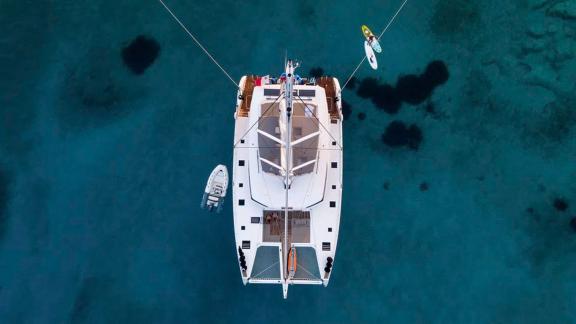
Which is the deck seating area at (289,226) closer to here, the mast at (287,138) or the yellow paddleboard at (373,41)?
the mast at (287,138)

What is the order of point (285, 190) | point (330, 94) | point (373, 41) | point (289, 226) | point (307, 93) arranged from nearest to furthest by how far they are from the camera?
1. point (285, 190)
2. point (289, 226)
3. point (307, 93)
4. point (330, 94)
5. point (373, 41)

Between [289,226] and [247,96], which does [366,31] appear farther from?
[289,226]

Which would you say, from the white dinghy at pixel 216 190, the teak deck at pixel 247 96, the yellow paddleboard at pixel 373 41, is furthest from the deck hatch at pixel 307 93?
the white dinghy at pixel 216 190

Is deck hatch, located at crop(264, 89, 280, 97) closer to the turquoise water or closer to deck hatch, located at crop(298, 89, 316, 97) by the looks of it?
deck hatch, located at crop(298, 89, 316, 97)

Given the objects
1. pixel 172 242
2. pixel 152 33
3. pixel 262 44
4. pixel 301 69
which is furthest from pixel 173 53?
pixel 172 242

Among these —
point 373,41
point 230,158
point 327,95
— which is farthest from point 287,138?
point 373,41

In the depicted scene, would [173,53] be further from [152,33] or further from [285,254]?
[285,254]

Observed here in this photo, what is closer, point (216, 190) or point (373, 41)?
point (216, 190)
